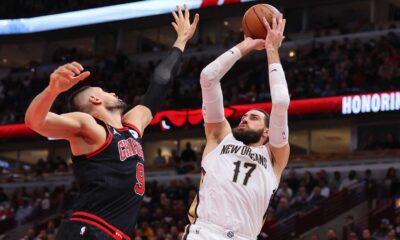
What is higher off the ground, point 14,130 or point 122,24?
point 122,24

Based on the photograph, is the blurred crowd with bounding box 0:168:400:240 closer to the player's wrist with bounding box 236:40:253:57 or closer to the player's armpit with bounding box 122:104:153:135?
the player's wrist with bounding box 236:40:253:57

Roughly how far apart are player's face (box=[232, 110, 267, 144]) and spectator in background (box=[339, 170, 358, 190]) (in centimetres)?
1236

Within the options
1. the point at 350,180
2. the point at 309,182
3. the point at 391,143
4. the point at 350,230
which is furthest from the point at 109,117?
the point at 391,143

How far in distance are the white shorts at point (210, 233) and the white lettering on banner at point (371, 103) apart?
53.6ft

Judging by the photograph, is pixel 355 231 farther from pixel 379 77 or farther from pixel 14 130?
pixel 14 130

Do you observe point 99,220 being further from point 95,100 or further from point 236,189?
point 236,189

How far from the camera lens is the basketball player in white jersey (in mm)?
5672

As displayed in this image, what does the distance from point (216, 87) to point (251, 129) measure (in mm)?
438

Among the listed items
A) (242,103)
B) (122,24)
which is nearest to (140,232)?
(242,103)

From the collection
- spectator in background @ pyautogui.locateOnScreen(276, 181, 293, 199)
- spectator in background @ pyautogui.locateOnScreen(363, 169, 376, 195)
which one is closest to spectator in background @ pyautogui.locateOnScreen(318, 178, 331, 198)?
spectator in background @ pyautogui.locateOnScreen(276, 181, 293, 199)

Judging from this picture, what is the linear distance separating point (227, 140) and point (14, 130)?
76.1 ft

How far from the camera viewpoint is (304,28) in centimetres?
2917

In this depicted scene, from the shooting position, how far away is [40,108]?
451 centimetres

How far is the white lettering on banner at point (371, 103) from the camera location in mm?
21250
